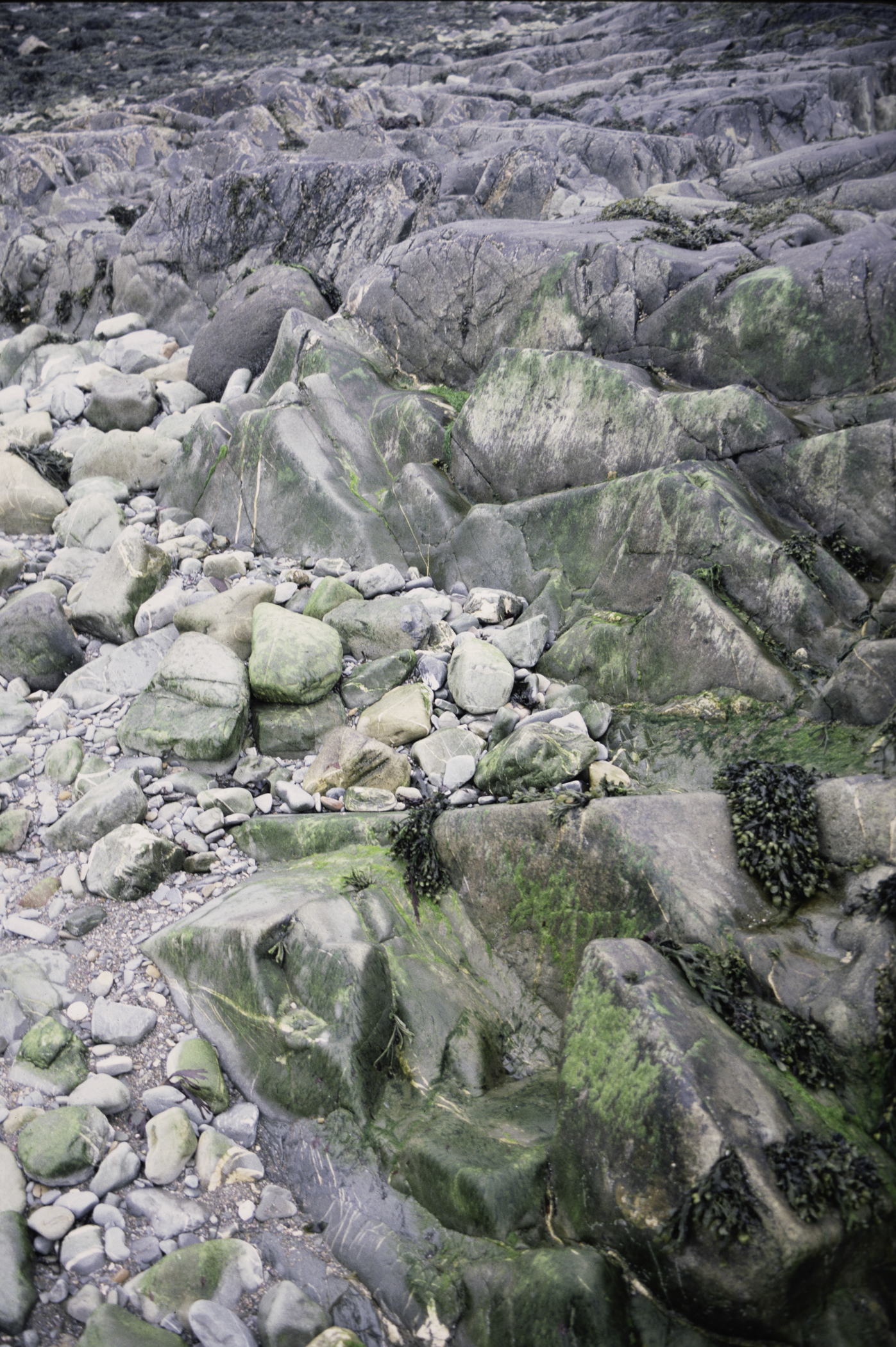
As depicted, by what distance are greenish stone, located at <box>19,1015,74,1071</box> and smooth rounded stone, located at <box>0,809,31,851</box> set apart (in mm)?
2832

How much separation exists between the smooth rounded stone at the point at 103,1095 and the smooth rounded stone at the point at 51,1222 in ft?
2.51

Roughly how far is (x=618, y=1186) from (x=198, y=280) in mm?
21922

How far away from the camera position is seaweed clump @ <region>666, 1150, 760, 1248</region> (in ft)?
15.4

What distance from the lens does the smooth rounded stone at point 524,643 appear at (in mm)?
10828

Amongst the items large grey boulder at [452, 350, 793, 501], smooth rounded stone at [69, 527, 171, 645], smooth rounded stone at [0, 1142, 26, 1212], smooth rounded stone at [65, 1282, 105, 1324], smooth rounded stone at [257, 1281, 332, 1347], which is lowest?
smooth rounded stone at [257, 1281, 332, 1347]

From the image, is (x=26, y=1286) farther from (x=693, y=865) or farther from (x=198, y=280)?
(x=198, y=280)

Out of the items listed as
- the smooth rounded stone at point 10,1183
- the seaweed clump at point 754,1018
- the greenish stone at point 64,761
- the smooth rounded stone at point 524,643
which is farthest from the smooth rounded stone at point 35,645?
the seaweed clump at point 754,1018

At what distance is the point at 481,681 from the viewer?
10.5m

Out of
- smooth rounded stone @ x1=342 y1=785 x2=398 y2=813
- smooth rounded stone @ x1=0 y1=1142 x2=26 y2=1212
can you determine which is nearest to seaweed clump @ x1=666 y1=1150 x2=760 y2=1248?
smooth rounded stone @ x1=0 y1=1142 x2=26 y2=1212

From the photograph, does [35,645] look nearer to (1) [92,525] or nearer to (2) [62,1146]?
(1) [92,525]

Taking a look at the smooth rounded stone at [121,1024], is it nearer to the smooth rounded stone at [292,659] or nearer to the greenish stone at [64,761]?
the greenish stone at [64,761]

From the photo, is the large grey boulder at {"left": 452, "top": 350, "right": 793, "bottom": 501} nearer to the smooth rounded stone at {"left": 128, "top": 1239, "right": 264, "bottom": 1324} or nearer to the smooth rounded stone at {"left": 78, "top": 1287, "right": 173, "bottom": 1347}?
the smooth rounded stone at {"left": 128, "top": 1239, "right": 264, "bottom": 1324}

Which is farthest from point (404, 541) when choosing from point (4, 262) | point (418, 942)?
point (4, 262)

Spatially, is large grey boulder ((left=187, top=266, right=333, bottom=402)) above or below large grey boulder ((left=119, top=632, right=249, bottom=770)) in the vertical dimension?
above
